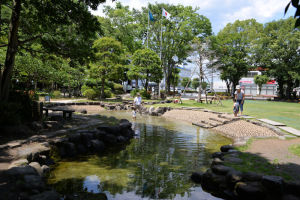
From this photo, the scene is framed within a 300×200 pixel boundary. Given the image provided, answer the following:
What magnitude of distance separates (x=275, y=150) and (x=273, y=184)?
133 inches

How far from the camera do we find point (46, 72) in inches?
735

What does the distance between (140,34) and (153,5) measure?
5.75m

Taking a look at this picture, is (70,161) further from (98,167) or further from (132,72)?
(132,72)

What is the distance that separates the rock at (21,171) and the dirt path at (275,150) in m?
6.33

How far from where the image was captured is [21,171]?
4.64 meters

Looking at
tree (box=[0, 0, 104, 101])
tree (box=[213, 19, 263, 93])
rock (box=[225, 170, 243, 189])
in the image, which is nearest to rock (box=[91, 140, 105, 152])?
tree (box=[0, 0, 104, 101])

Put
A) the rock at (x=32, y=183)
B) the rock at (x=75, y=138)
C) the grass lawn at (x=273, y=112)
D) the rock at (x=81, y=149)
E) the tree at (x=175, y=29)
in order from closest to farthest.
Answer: the rock at (x=32, y=183) → the rock at (x=81, y=149) → the rock at (x=75, y=138) → the grass lawn at (x=273, y=112) → the tree at (x=175, y=29)

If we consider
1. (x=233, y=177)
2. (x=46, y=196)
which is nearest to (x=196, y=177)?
(x=233, y=177)

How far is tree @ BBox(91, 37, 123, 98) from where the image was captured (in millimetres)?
25391

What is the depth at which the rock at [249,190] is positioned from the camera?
443 centimetres

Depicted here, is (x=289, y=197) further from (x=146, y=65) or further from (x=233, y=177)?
(x=146, y=65)

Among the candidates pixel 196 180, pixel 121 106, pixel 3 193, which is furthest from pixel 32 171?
pixel 121 106

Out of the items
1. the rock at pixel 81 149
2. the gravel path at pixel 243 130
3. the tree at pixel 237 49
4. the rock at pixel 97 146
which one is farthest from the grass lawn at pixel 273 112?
the tree at pixel 237 49

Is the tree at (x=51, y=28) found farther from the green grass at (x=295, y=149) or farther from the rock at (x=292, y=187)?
the green grass at (x=295, y=149)
